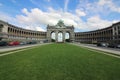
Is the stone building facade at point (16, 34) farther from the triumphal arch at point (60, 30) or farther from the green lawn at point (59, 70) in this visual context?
the green lawn at point (59, 70)

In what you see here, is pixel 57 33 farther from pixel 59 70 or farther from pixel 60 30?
pixel 59 70

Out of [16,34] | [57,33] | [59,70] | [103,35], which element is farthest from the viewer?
[57,33]

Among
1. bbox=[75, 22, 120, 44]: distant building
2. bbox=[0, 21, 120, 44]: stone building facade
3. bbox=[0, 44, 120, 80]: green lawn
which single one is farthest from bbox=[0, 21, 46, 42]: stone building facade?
bbox=[0, 44, 120, 80]: green lawn

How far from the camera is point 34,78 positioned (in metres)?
4.72

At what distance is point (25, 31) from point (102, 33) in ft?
270

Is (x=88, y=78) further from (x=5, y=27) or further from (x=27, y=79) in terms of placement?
(x=5, y=27)

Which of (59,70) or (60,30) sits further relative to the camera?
(60,30)

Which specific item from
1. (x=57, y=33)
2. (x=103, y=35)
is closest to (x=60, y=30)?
(x=57, y=33)

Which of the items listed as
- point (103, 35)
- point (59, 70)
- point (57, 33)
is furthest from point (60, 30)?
point (59, 70)

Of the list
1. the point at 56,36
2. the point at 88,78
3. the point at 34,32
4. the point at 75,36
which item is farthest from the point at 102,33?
the point at 88,78

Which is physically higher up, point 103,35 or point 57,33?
point 57,33

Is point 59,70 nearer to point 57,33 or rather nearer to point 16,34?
point 16,34

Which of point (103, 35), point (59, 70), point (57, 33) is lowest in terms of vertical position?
point (59, 70)

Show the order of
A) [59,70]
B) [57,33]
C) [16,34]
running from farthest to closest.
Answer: [57,33] → [16,34] → [59,70]
